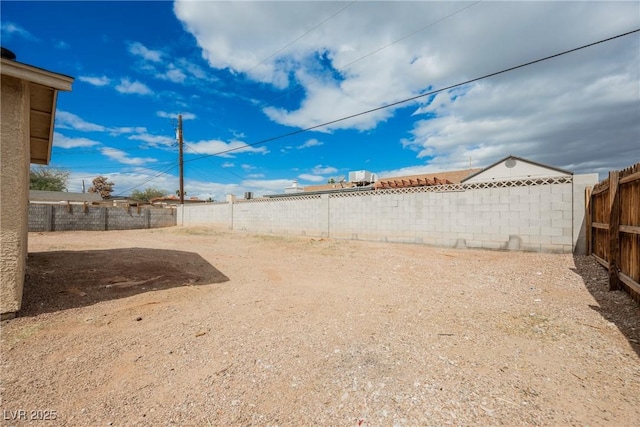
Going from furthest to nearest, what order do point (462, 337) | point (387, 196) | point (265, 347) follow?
point (387, 196) → point (462, 337) → point (265, 347)

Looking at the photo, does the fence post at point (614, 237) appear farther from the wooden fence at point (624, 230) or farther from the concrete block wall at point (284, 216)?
the concrete block wall at point (284, 216)

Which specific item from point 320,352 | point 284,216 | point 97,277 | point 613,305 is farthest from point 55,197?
point 613,305

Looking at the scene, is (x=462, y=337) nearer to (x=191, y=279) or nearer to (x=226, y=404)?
(x=226, y=404)

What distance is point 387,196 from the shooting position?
33.1 feet

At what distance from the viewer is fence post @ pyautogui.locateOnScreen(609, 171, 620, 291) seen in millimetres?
3936

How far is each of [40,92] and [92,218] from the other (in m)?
15.6

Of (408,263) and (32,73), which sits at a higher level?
(32,73)

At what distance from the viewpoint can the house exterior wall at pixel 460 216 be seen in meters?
6.77

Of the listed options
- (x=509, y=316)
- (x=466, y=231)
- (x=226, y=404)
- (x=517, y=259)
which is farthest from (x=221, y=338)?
(x=466, y=231)

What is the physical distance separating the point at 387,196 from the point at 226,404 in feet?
29.4

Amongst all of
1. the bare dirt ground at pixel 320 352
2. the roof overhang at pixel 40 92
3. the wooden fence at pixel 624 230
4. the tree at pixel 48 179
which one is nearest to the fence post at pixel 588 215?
the wooden fence at pixel 624 230

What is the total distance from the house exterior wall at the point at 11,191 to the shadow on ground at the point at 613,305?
649 centimetres

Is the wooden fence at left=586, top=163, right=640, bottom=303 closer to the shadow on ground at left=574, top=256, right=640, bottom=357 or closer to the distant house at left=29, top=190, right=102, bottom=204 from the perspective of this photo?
the shadow on ground at left=574, top=256, right=640, bottom=357

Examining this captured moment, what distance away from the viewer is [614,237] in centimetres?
399
